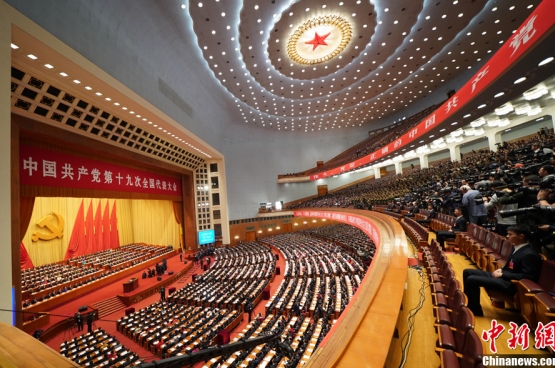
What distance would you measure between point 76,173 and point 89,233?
8.48m

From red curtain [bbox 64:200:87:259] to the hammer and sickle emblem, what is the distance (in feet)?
2.37

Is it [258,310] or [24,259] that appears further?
[24,259]

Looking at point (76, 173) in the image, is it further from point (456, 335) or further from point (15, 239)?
point (456, 335)

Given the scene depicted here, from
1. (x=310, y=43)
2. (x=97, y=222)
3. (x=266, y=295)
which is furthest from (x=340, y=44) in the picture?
(x=97, y=222)

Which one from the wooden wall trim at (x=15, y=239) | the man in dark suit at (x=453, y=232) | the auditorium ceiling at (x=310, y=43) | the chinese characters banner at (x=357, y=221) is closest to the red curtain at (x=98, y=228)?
the auditorium ceiling at (x=310, y=43)

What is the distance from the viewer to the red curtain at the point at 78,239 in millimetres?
14156

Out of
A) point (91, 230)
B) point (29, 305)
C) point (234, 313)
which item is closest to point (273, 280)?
point (234, 313)

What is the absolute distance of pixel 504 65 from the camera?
13.9 ft

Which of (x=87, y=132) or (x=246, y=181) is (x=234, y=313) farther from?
(x=246, y=181)

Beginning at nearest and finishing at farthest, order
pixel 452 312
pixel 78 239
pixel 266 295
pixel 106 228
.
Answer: pixel 452 312, pixel 266 295, pixel 78 239, pixel 106 228

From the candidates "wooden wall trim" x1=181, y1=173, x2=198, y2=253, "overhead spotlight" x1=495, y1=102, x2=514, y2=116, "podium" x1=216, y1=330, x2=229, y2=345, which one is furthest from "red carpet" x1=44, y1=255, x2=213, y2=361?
"overhead spotlight" x1=495, y1=102, x2=514, y2=116

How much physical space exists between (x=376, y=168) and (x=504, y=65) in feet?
58.5

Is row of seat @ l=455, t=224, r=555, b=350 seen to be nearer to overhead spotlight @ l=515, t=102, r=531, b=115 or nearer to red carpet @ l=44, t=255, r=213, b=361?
red carpet @ l=44, t=255, r=213, b=361

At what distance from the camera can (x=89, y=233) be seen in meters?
15.3
